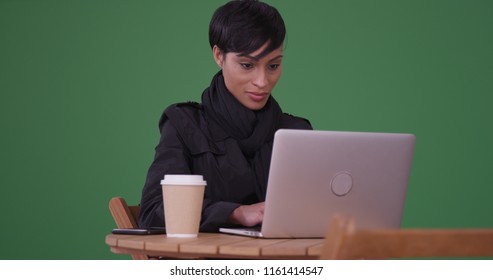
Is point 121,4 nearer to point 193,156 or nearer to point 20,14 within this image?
point 20,14

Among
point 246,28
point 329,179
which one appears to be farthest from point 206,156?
point 329,179

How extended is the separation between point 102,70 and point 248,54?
1883 mm

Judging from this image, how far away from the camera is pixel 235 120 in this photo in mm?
2350

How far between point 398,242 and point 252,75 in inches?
52.9

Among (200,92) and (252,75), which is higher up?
(252,75)

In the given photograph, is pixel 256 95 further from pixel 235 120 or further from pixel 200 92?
pixel 200 92

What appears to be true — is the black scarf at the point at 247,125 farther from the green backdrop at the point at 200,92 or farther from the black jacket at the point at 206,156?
the green backdrop at the point at 200,92

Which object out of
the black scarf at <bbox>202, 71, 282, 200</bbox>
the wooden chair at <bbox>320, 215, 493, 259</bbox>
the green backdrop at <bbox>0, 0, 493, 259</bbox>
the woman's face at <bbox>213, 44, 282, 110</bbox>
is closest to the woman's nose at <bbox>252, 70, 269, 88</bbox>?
the woman's face at <bbox>213, 44, 282, 110</bbox>

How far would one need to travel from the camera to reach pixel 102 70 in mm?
4000

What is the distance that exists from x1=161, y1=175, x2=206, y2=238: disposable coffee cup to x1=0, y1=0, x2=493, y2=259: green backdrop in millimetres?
2199

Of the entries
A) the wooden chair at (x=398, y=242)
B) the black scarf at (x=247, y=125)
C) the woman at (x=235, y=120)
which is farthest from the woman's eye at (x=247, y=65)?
the wooden chair at (x=398, y=242)

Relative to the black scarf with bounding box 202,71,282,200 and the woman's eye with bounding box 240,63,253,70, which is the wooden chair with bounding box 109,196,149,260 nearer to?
the black scarf with bounding box 202,71,282,200

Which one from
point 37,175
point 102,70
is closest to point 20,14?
point 102,70

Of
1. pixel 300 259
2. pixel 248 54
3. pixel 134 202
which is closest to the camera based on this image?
pixel 300 259
